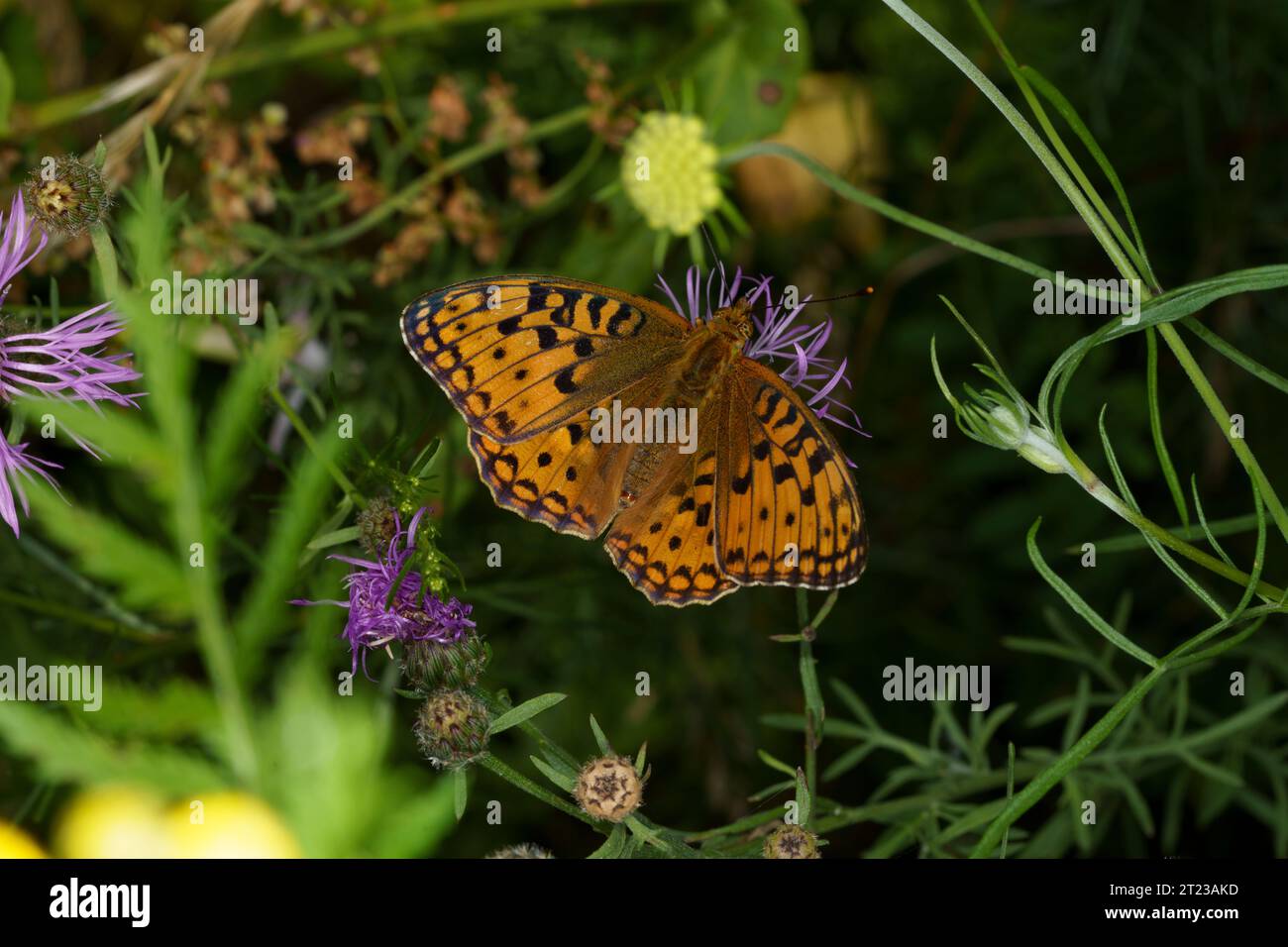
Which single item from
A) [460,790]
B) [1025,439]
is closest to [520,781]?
[460,790]

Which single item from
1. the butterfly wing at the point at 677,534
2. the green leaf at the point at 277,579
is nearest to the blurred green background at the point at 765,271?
the butterfly wing at the point at 677,534

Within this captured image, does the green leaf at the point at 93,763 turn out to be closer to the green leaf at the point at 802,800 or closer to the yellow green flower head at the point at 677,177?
the green leaf at the point at 802,800

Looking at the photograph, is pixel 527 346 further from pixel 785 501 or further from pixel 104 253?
pixel 104 253

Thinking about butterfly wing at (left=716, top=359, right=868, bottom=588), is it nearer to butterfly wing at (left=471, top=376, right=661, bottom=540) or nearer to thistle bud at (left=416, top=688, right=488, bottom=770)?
butterfly wing at (left=471, top=376, right=661, bottom=540)

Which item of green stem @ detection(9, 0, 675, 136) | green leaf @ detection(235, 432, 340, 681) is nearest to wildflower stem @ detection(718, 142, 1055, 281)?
green stem @ detection(9, 0, 675, 136)

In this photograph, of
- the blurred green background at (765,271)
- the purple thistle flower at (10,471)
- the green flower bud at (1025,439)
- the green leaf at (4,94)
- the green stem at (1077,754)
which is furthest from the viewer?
the blurred green background at (765,271)

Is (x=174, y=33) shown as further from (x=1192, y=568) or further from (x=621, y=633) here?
(x=1192, y=568)
